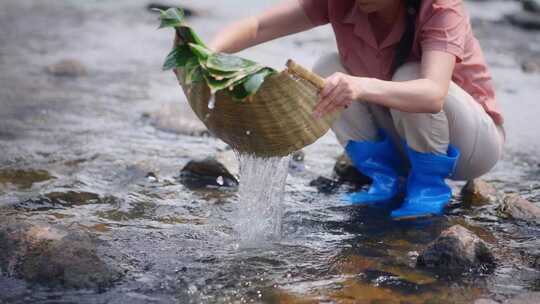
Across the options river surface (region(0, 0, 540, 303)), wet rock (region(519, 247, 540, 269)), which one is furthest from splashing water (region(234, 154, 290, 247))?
wet rock (region(519, 247, 540, 269))

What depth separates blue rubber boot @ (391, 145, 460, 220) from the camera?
382 centimetres

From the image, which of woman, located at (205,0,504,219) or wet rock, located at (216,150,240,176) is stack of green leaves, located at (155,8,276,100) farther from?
wet rock, located at (216,150,240,176)

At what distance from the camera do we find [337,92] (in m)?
2.94

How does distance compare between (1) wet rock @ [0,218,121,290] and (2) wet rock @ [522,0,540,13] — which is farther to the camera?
(2) wet rock @ [522,0,540,13]

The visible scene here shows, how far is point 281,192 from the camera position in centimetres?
366

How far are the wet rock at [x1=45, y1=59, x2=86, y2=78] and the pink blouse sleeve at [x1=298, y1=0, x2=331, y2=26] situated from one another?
3.48m

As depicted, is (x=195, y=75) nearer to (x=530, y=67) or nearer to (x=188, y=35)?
(x=188, y=35)

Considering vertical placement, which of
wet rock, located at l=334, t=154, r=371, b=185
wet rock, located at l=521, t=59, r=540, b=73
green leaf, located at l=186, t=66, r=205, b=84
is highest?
green leaf, located at l=186, t=66, r=205, b=84

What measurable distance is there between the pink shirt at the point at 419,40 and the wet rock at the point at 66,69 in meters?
3.50

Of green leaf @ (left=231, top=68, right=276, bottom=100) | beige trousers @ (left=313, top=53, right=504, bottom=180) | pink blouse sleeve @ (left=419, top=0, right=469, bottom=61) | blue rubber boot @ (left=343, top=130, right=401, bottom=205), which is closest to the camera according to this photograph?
green leaf @ (left=231, top=68, right=276, bottom=100)

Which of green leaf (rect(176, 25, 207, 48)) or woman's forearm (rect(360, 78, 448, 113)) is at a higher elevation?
green leaf (rect(176, 25, 207, 48))

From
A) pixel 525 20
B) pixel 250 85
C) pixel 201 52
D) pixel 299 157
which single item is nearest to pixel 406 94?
pixel 250 85

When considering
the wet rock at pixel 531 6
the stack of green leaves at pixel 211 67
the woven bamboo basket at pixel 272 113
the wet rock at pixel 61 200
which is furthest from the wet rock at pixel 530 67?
the stack of green leaves at pixel 211 67

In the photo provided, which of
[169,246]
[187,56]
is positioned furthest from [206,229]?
[187,56]
